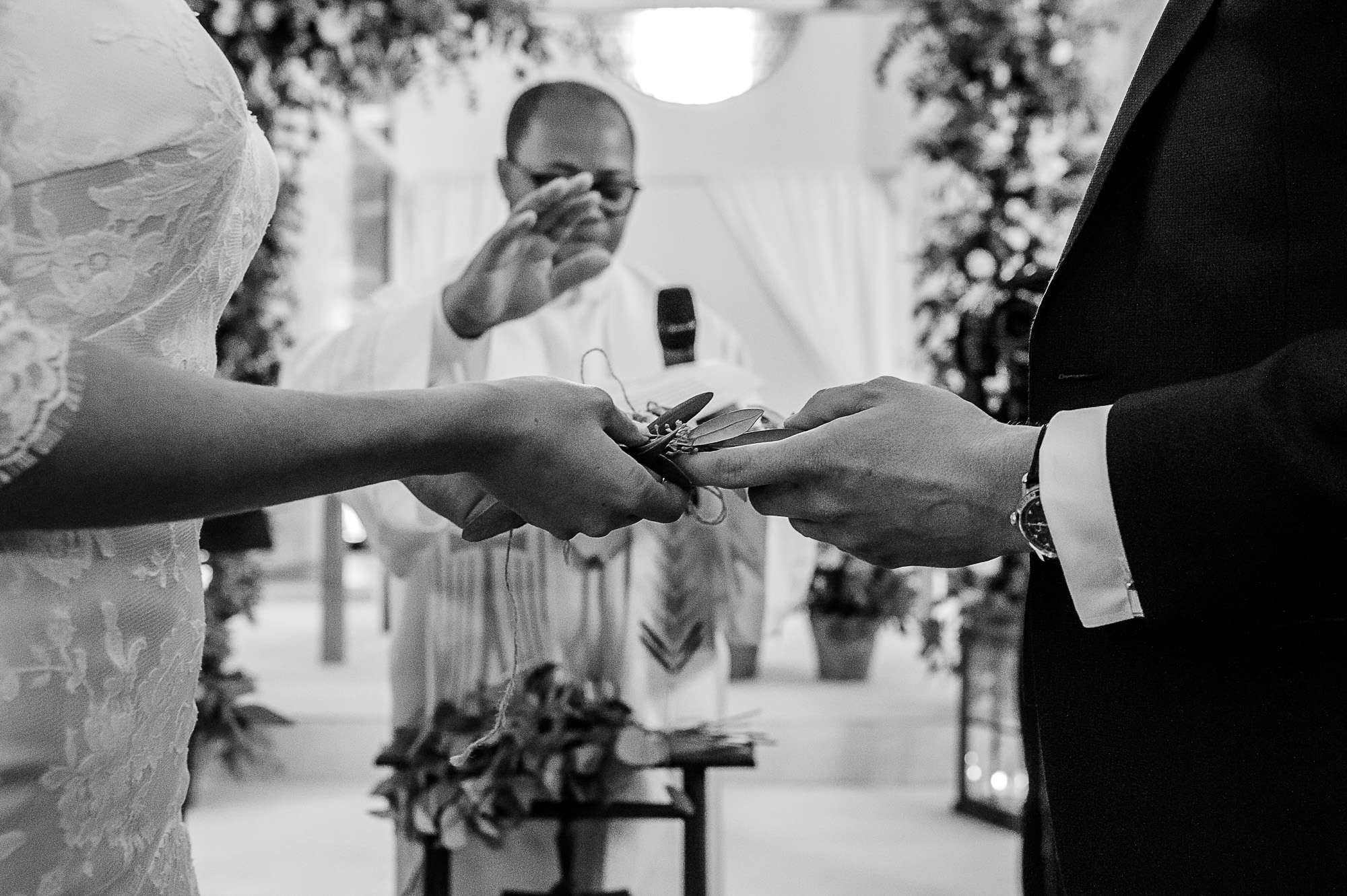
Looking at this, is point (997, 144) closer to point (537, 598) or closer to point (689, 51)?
point (689, 51)

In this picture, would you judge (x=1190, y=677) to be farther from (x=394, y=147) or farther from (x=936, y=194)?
(x=394, y=147)

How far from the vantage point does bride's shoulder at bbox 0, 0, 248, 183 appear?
0.87m

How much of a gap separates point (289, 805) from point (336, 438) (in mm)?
4253

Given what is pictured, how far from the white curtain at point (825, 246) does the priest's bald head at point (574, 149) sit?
6305 mm

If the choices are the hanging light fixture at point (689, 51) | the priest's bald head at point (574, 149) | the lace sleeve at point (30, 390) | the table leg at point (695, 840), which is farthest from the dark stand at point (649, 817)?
the hanging light fixture at point (689, 51)

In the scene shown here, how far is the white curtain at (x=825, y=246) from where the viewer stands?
28.5ft

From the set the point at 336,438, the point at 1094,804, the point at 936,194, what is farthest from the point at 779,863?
the point at 336,438

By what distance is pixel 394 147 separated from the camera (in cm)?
869

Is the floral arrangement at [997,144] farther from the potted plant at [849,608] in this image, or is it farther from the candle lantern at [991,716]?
the potted plant at [849,608]

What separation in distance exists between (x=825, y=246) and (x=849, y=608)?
3.55 m

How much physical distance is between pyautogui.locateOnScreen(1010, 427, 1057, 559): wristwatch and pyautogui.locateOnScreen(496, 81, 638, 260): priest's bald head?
1.45 m

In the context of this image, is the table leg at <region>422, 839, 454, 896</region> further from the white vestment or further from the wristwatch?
the wristwatch

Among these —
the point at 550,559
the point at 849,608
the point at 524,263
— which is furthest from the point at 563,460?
the point at 849,608

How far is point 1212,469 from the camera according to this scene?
0.93m
